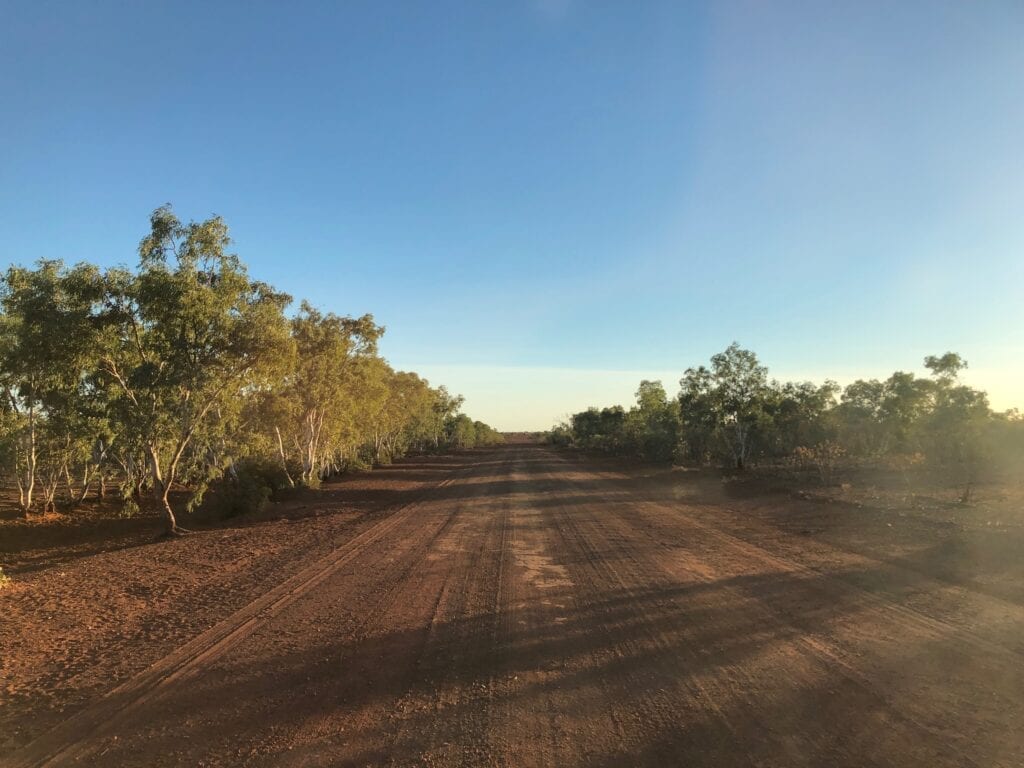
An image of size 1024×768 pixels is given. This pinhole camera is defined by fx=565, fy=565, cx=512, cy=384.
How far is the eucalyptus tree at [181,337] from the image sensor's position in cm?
1261

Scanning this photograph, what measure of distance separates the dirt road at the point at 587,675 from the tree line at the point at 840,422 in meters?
16.8

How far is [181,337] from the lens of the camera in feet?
43.6

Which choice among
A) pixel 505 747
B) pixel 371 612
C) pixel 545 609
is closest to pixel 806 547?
pixel 545 609

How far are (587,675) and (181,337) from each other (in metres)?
12.3

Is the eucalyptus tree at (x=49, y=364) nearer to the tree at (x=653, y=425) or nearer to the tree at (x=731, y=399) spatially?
the tree at (x=731, y=399)

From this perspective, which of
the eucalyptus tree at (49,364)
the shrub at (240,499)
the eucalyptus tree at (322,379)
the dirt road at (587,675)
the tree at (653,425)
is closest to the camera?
the dirt road at (587,675)

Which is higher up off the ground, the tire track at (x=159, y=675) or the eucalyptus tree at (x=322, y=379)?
the eucalyptus tree at (x=322, y=379)

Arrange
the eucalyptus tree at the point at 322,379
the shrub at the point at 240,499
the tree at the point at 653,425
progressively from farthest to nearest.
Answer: the tree at the point at 653,425, the eucalyptus tree at the point at 322,379, the shrub at the point at 240,499

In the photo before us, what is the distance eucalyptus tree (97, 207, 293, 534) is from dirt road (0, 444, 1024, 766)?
21.3ft

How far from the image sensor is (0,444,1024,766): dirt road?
4086 millimetres

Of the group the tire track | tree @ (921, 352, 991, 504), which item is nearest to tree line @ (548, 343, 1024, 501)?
tree @ (921, 352, 991, 504)

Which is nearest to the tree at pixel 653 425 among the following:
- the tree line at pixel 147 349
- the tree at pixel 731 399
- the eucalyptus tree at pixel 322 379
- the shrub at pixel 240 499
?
the tree at pixel 731 399

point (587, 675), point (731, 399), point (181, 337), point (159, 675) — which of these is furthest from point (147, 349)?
point (731, 399)

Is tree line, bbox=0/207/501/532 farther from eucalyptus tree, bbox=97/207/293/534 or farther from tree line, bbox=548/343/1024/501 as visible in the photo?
tree line, bbox=548/343/1024/501
